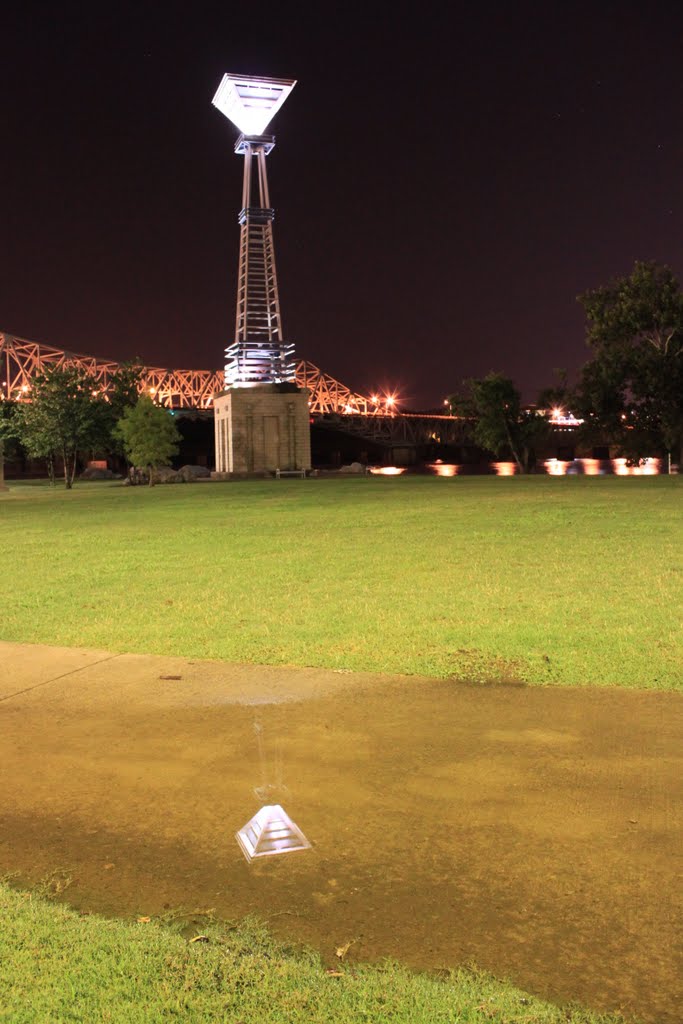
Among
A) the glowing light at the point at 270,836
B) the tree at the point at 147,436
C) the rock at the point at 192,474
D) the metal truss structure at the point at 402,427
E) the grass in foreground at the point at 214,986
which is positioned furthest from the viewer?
the metal truss structure at the point at 402,427

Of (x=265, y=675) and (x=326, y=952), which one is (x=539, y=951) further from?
(x=265, y=675)

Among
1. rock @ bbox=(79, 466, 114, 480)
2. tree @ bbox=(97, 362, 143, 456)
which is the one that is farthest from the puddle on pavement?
rock @ bbox=(79, 466, 114, 480)

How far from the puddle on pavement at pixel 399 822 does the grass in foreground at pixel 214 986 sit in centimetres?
13

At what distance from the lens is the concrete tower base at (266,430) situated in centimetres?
6975

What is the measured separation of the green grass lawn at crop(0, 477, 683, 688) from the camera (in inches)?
300

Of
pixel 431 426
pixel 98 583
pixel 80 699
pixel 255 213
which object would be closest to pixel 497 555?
pixel 98 583

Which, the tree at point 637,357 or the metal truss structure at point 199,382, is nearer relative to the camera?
the tree at point 637,357

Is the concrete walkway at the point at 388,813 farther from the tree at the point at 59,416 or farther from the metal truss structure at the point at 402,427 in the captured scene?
the metal truss structure at the point at 402,427

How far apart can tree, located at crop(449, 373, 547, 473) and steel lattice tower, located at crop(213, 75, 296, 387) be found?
19714 millimetres

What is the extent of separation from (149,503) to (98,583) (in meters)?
17.9

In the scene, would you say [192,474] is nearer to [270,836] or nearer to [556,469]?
[556,469]

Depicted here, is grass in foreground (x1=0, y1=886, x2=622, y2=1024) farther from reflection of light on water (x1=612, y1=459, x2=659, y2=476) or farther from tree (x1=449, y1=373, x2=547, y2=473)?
tree (x1=449, y1=373, x2=547, y2=473)

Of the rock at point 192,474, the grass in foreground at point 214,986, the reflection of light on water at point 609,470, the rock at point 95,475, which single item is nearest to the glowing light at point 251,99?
the rock at point 95,475

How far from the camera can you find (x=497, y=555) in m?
13.1
